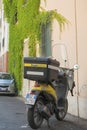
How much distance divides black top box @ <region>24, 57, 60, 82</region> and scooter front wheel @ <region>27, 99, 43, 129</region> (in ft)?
1.97

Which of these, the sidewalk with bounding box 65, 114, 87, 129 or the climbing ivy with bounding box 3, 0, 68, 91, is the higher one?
the climbing ivy with bounding box 3, 0, 68, 91

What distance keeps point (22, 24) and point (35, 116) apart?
1386 cm

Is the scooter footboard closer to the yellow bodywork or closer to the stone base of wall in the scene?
the yellow bodywork

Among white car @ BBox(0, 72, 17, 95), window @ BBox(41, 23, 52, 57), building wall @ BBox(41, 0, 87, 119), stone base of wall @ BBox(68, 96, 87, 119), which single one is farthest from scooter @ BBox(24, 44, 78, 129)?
white car @ BBox(0, 72, 17, 95)

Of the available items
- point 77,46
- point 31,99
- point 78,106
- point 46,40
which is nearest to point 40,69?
point 31,99

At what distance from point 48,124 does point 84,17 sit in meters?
3.92

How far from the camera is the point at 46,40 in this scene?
18.3 meters

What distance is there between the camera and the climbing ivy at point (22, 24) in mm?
18184

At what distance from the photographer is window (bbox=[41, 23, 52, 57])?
57.0 ft

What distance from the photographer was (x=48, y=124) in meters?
10.5

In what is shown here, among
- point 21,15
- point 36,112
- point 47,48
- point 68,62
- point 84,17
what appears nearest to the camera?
point 36,112

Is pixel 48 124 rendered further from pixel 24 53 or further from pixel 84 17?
pixel 24 53

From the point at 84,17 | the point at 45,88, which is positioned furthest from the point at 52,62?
the point at 84,17

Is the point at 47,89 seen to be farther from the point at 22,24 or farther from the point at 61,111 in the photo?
the point at 22,24
